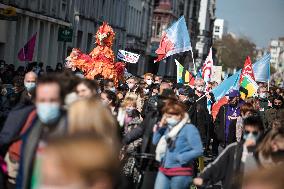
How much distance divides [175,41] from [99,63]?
2853 millimetres

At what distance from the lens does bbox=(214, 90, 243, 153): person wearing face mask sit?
1697 centimetres

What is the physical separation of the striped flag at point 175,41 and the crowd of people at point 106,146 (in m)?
11.5

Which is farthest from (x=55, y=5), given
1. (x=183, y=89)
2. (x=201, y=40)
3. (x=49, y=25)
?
(x=201, y=40)

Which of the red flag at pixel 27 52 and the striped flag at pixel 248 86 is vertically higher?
the red flag at pixel 27 52

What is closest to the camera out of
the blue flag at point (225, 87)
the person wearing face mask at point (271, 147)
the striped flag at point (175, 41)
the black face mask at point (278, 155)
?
the black face mask at point (278, 155)

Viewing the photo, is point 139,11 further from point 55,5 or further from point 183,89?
point 183,89

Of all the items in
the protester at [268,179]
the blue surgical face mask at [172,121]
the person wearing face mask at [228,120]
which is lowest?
the person wearing face mask at [228,120]

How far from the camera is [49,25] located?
37.9 metres

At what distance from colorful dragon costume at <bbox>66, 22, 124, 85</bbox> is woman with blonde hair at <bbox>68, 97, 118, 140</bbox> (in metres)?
16.4

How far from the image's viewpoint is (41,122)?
5867mm

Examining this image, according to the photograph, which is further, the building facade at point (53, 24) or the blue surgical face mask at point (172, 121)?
the building facade at point (53, 24)

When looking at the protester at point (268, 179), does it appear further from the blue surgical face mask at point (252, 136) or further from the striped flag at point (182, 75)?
the striped flag at point (182, 75)

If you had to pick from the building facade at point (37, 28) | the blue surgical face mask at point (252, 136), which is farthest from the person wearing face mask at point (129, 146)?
the building facade at point (37, 28)

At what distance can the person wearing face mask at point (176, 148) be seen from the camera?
828cm
